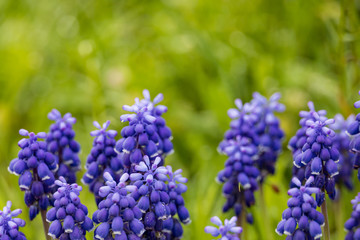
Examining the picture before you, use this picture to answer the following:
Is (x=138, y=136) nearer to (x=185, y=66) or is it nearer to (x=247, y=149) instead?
(x=247, y=149)

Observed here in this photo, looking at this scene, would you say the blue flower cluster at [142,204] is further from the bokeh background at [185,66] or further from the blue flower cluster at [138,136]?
the bokeh background at [185,66]

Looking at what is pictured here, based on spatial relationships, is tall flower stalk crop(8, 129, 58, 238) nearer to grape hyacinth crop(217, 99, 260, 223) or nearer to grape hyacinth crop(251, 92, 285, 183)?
grape hyacinth crop(217, 99, 260, 223)

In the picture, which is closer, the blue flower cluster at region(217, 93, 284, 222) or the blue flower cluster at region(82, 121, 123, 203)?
the blue flower cluster at region(82, 121, 123, 203)

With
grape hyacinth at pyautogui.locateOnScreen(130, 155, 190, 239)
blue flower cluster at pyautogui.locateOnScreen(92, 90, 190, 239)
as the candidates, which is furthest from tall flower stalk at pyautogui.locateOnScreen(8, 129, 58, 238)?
grape hyacinth at pyautogui.locateOnScreen(130, 155, 190, 239)

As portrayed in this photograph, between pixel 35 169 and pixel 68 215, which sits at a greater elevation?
pixel 35 169

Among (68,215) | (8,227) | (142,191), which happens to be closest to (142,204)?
(142,191)

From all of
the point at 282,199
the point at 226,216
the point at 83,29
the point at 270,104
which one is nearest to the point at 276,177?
the point at 282,199
